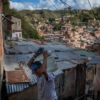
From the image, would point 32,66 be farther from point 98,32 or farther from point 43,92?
point 98,32

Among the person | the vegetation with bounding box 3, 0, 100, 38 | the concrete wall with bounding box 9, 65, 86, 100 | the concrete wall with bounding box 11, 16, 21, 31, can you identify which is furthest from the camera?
the concrete wall with bounding box 11, 16, 21, 31

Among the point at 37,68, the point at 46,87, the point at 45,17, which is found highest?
the point at 45,17

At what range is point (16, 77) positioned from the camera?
7.25 m

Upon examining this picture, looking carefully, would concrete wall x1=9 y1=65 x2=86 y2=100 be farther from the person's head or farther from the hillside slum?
the person's head

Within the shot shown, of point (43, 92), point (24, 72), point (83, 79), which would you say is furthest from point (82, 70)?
point (43, 92)

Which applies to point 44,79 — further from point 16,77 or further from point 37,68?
point 16,77

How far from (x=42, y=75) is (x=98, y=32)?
61.0 metres

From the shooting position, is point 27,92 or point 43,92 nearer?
point 43,92

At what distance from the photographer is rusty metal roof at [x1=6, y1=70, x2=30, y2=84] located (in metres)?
7.03

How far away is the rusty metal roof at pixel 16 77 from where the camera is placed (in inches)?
277

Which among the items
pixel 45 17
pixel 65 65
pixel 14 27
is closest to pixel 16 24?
pixel 14 27

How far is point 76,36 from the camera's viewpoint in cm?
6003

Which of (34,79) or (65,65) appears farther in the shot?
(65,65)

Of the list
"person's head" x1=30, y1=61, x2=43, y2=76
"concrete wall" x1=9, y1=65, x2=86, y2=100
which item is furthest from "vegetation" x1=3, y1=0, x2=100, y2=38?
"person's head" x1=30, y1=61, x2=43, y2=76
